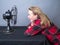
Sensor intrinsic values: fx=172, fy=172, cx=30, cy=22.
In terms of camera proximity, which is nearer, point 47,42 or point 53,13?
point 47,42

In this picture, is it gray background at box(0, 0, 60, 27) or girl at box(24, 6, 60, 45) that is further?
gray background at box(0, 0, 60, 27)

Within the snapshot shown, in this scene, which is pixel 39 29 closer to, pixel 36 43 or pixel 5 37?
pixel 36 43

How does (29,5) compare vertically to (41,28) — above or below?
above

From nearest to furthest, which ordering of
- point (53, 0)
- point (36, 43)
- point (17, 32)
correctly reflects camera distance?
point (36, 43) → point (17, 32) → point (53, 0)

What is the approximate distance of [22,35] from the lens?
165 centimetres

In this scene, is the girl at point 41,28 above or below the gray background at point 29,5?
below

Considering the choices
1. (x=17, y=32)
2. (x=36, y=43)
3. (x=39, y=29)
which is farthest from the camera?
(x=17, y=32)

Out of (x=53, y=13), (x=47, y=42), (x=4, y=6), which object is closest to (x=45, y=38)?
(x=47, y=42)

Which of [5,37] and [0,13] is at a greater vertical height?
[0,13]

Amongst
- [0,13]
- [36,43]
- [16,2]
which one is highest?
[16,2]

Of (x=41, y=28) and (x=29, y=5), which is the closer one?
(x=41, y=28)

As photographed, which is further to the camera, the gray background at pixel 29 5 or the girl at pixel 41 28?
the gray background at pixel 29 5

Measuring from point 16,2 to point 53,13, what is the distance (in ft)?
1.51

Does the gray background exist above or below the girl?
above
